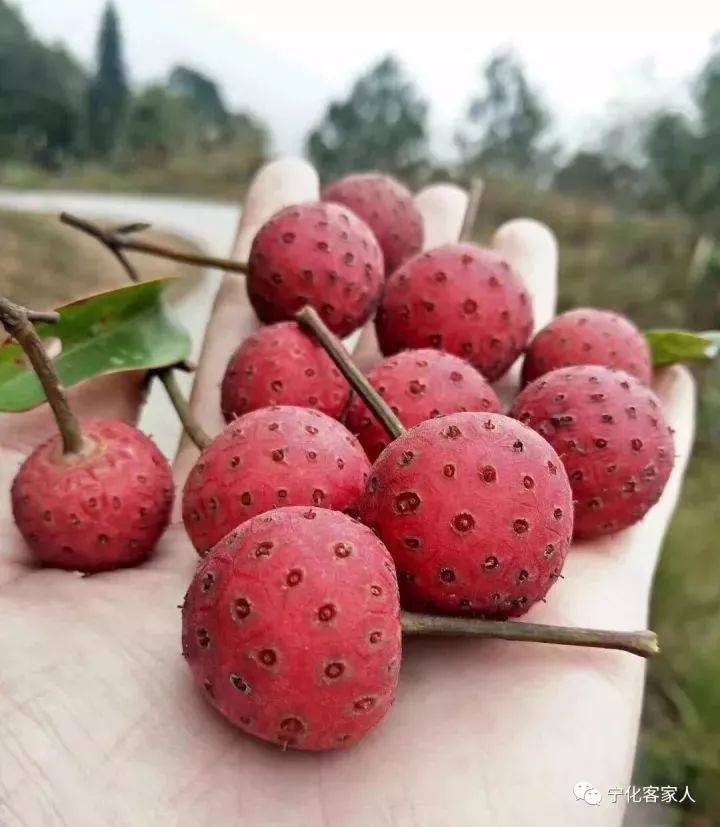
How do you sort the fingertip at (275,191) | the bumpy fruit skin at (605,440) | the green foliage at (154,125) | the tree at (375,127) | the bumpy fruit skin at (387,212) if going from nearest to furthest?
the bumpy fruit skin at (605,440) < the bumpy fruit skin at (387,212) < the fingertip at (275,191) < the green foliage at (154,125) < the tree at (375,127)

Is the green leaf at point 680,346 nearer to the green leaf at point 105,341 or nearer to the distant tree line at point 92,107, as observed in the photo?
the green leaf at point 105,341

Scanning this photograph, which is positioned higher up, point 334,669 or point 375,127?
point 375,127

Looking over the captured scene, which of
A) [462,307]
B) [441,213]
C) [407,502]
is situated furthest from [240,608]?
[441,213]

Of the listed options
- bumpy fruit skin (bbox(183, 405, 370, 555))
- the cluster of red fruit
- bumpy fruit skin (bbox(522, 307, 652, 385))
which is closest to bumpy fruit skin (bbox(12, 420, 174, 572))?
the cluster of red fruit

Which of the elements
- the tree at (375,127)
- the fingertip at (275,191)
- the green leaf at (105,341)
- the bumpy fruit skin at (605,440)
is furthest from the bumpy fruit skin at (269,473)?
the tree at (375,127)

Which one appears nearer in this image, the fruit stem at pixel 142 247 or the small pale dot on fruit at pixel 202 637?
the small pale dot on fruit at pixel 202 637

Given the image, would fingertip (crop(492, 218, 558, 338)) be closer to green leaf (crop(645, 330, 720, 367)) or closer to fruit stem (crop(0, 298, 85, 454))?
green leaf (crop(645, 330, 720, 367))

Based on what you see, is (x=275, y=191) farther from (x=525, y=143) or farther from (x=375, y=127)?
(x=525, y=143)
